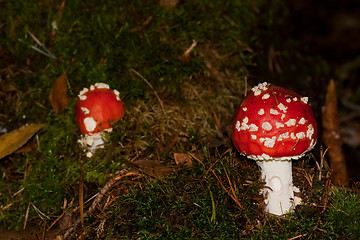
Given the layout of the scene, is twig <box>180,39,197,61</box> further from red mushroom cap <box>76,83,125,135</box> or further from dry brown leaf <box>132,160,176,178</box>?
dry brown leaf <box>132,160,176,178</box>

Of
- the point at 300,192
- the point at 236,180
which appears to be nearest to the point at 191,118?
the point at 236,180

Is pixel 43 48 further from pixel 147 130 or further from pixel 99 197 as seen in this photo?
pixel 99 197

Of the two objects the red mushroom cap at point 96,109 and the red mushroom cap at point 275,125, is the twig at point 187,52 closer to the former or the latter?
the red mushroom cap at point 96,109

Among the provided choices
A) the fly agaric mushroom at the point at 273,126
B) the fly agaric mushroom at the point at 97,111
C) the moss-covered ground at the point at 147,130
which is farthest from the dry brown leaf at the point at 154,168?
the fly agaric mushroom at the point at 273,126

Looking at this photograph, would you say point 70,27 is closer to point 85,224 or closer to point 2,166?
point 2,166

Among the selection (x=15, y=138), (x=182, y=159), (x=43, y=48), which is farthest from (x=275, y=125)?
(x=43, y=48)

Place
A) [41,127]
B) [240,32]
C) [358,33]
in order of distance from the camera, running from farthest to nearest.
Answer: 1. [358,33]
2. [240,32]
3. [41,127]
